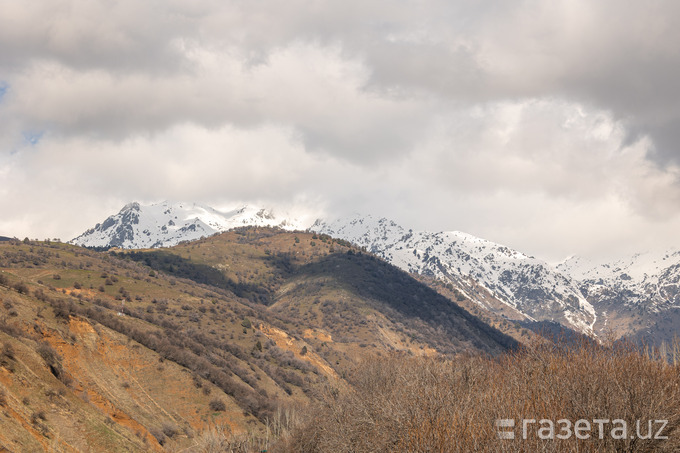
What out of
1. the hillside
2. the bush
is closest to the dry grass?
the hillside

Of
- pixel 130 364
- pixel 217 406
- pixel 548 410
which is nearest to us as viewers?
pixel 548 410

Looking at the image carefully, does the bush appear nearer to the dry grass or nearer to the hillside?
the hillside

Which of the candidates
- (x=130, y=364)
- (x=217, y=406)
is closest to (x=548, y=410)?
(x=217, y=406)

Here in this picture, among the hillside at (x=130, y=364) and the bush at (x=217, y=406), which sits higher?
the hillside at (x=130, y=364)

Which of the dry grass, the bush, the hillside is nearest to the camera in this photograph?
the dry grass

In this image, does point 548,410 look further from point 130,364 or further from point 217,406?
point 130,364

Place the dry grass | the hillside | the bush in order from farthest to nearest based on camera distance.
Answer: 1. the bush
2. the hillside
3. the dry grass

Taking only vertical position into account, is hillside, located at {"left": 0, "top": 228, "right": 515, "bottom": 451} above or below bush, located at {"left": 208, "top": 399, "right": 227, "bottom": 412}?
above

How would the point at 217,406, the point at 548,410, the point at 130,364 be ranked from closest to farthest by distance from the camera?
the point at 548,410, the point at 130,364, the point at 217,406

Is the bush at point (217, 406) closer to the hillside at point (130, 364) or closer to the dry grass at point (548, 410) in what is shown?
the hillside at point (130, 364)

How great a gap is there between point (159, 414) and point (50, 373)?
1884 cm

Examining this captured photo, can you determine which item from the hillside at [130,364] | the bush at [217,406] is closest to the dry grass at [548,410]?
the hillside at [130,364]

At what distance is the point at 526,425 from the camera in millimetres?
19781

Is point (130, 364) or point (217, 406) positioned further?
point (217, 406)
